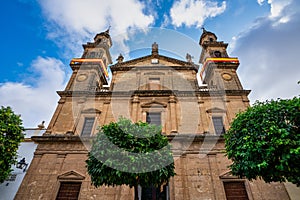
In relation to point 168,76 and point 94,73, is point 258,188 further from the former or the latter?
point 94,73

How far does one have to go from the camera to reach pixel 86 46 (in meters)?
21.4

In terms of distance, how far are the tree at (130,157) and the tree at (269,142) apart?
3.21m

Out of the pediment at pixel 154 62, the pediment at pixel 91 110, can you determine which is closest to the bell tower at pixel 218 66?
the pediment at pixel 154 62

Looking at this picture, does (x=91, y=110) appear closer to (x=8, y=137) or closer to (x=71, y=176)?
(x=71, y=176)

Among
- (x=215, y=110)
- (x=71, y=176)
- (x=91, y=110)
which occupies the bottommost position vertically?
(x=71, y=176)

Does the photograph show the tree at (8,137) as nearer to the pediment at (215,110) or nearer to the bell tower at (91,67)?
the bell tower at (91,67)

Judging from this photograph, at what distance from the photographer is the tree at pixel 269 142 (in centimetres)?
704

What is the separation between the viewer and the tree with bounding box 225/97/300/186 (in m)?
7.04

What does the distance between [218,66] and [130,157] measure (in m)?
14.4

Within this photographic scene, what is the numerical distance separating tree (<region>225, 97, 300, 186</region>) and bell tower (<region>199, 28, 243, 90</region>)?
27.3 ft

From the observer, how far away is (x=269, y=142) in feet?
24.1

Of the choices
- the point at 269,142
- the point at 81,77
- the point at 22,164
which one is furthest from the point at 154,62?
the point at 22,164

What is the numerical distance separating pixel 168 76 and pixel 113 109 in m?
6.27

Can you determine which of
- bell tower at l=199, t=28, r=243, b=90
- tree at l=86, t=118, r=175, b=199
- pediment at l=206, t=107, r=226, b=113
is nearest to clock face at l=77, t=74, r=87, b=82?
tree at l=86, t=118, r=175, b=199
